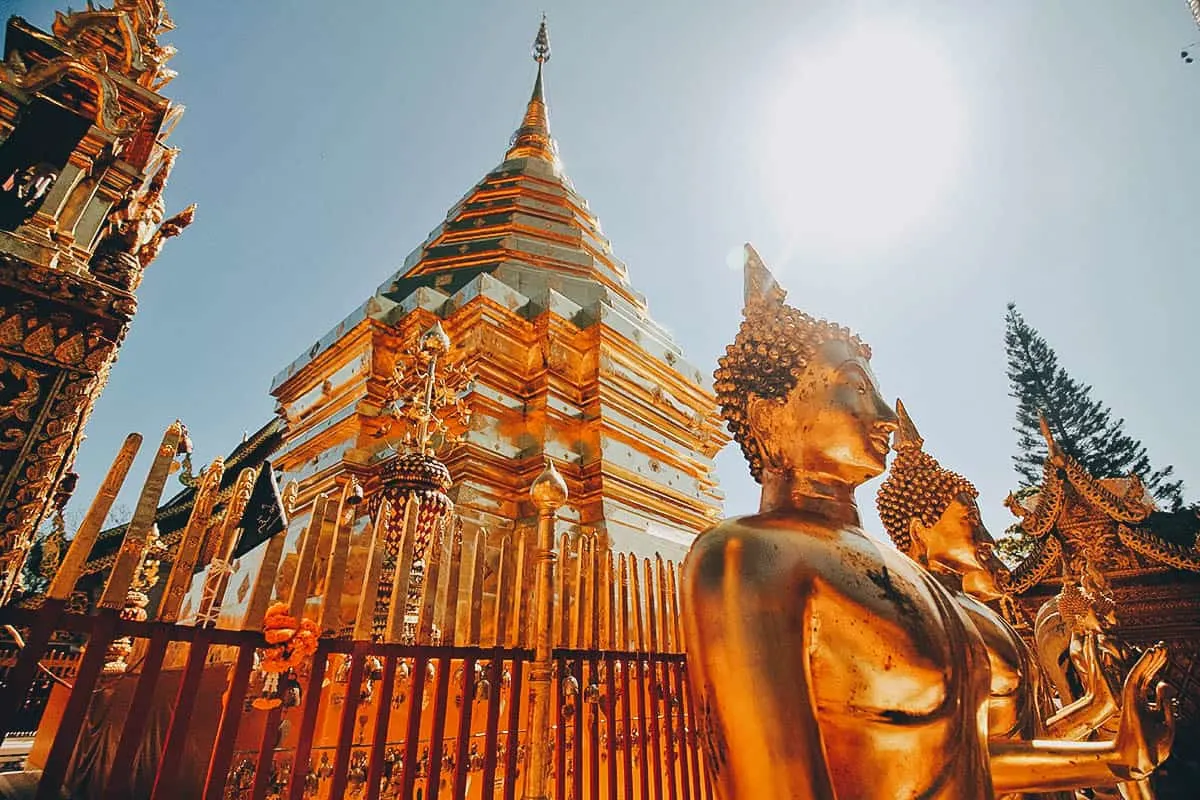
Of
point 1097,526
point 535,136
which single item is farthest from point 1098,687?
point 535,136

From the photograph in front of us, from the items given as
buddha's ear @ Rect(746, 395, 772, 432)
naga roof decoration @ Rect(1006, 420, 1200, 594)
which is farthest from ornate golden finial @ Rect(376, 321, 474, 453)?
naga roof decoration @ Rect(1006, 420, 1200, 594)

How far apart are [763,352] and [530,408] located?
4.12 meters

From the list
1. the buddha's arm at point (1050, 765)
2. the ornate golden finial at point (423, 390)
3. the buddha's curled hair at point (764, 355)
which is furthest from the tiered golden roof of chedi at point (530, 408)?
the buddha's arm at point (1050, 765)

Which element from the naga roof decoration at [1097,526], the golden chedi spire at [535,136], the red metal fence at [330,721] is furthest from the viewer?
the golden chedi spire at [535,136]

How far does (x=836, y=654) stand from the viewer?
1526mm

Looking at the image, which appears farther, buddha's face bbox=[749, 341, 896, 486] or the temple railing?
buddha's face bbox=[749, 341, 896, 486]

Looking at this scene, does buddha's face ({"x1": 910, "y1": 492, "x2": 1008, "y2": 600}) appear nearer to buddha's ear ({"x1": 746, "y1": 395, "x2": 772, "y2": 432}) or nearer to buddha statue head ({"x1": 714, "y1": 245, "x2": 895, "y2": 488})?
buddha statue head ({"x1": 714, "y1": 245, "x2": 895, "y2": 488})

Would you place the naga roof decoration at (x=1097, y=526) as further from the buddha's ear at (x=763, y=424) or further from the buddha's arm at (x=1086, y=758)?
the buddha's ear at (x=763, y=424)

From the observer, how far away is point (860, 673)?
152 cm

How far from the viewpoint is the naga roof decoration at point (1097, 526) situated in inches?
259

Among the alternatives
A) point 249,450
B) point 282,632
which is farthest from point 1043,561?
point 249,450

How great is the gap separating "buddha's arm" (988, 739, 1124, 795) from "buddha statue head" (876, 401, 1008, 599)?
93cm

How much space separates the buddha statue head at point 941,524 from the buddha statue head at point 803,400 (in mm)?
1028

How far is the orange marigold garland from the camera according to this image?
1.55m
